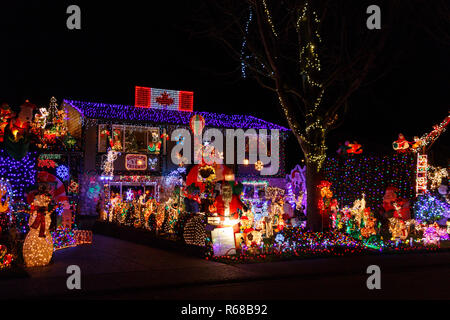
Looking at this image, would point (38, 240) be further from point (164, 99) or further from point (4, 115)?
point (164, 99)

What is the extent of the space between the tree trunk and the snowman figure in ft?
27.0

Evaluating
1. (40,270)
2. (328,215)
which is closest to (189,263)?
(40,270)

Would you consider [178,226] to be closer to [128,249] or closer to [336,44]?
[128,249]

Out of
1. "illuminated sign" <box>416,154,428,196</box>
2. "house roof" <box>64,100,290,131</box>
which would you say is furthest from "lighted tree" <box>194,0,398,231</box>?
"house roof" <box>64,100,290,131</box>

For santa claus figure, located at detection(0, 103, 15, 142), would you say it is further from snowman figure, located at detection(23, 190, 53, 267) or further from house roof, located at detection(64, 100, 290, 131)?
house roof, located at detection(64, 100, 290, 131)

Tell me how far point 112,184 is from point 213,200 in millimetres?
16002

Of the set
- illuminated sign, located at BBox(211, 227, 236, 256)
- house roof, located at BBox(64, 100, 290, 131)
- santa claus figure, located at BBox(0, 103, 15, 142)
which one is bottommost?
illuminated sign, located at BBox(211, 227, 236, 256)

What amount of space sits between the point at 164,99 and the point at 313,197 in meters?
16.0

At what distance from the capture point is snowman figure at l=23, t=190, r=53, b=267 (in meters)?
10.1

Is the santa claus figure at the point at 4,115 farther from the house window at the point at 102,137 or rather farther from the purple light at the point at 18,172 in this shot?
the house window at the point at 102,137

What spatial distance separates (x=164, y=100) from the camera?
2880 centimetres

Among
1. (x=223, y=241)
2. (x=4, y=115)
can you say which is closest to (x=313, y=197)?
(x=223, y=241)

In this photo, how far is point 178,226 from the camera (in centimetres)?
1331

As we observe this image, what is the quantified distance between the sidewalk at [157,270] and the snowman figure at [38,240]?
301 millimetres
